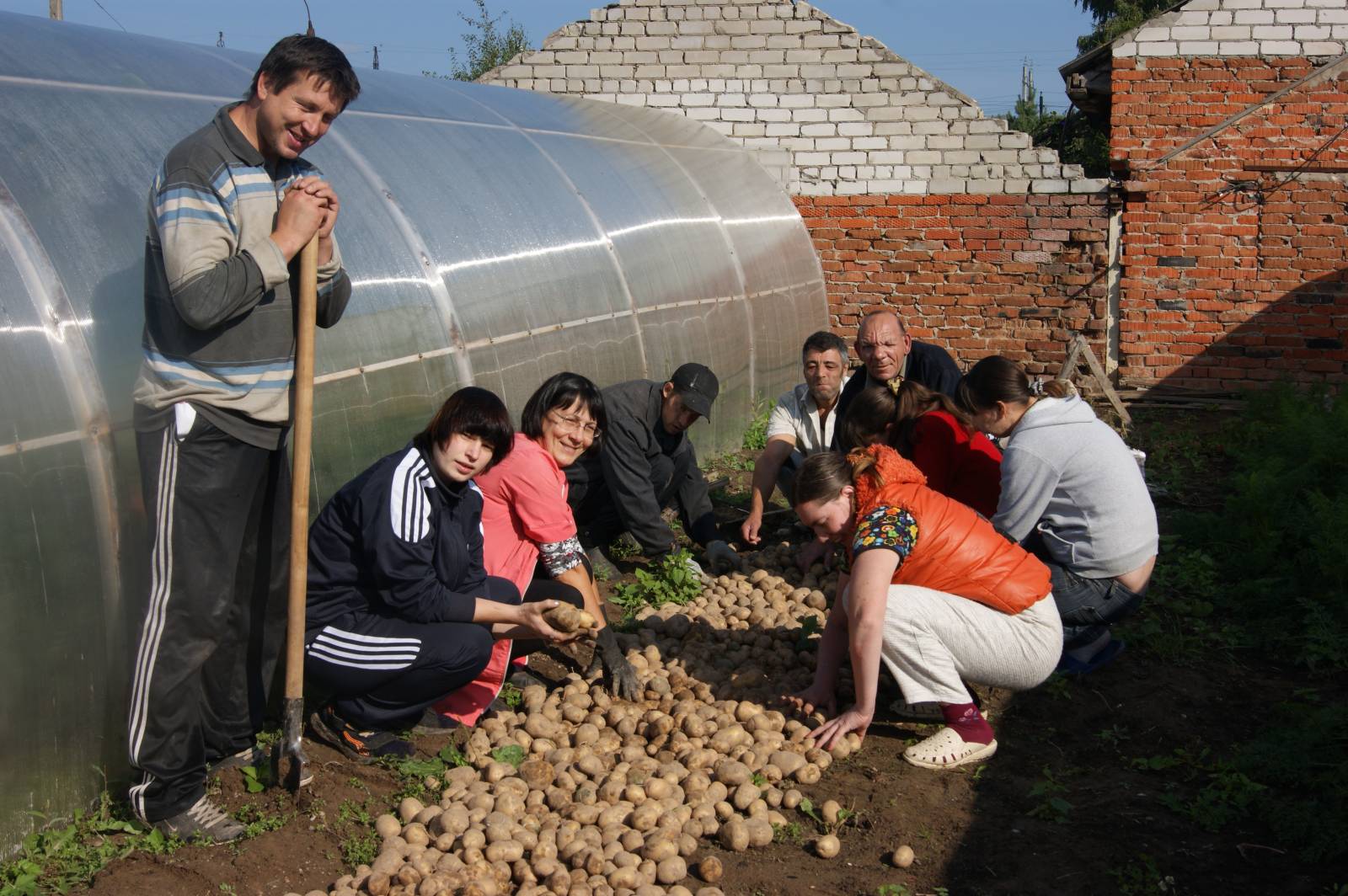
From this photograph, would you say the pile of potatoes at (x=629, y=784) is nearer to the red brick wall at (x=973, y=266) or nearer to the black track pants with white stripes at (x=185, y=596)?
the black track pants with white stripes at (x=185, y=596)

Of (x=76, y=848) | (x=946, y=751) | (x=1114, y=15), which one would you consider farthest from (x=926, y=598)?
(x=1114, y=15)

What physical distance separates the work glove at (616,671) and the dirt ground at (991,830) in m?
0.74

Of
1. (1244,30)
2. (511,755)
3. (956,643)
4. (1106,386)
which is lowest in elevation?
(511,755)

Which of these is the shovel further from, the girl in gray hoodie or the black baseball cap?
the girl in gray hoodie

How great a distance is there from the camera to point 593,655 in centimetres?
488

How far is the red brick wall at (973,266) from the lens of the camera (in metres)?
10.1

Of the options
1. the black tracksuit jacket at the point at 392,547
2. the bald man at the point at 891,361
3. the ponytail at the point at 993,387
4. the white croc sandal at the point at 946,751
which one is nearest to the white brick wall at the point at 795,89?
the bald man at the point at 891,361

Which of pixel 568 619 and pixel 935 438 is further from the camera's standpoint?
pixel 935 438

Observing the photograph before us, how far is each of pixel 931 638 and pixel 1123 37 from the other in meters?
7.51

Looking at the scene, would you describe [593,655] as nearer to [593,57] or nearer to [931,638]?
[931,638]

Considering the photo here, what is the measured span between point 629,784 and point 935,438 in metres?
2.23

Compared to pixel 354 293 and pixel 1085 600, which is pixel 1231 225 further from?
pixel 354 293

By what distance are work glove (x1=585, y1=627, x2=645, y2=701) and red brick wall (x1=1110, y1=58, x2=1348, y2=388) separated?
7.14 meters

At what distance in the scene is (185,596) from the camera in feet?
11.0
